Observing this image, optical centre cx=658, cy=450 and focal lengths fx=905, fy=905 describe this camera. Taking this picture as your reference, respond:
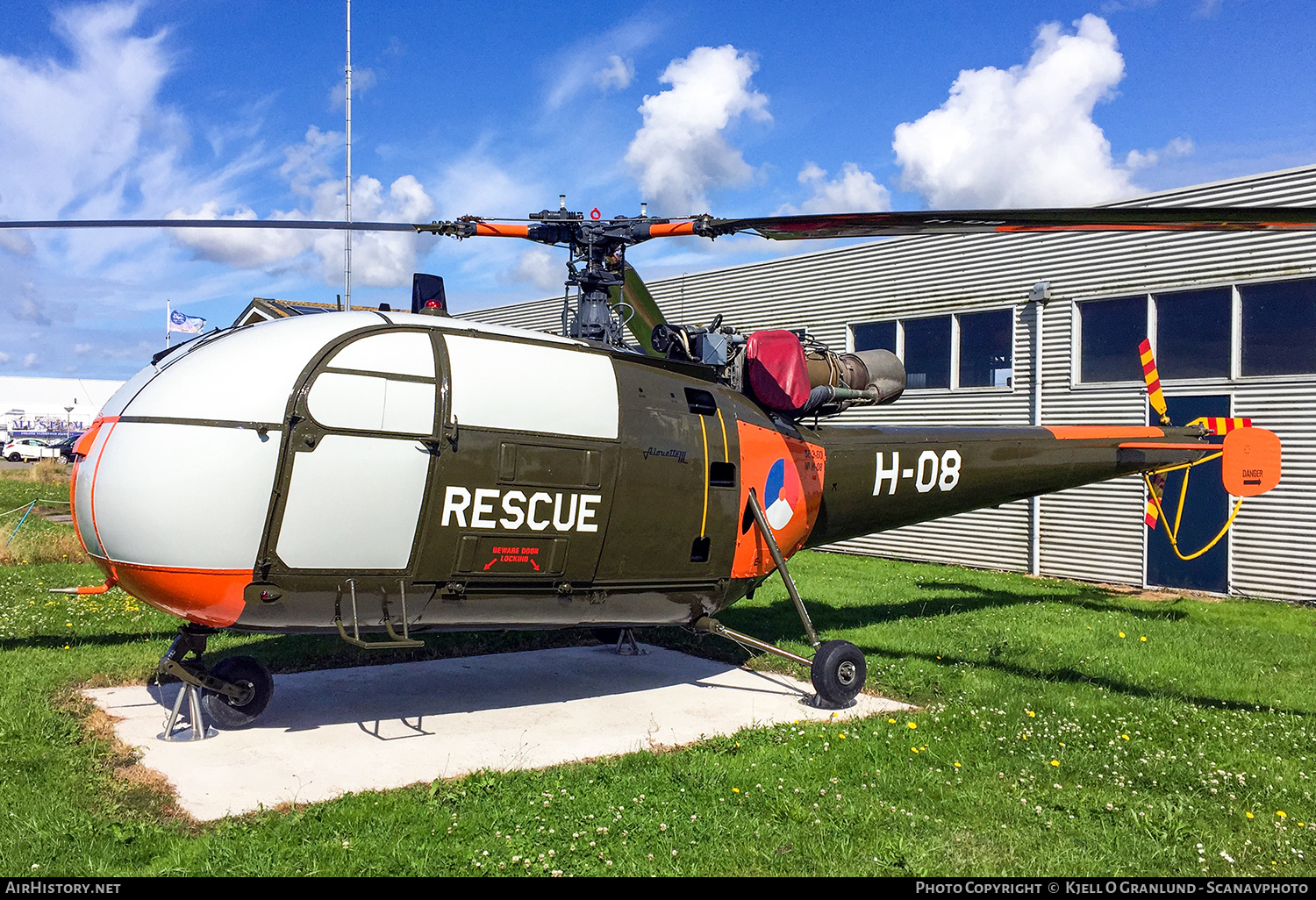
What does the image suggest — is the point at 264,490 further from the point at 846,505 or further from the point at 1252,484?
the point at 1252,484

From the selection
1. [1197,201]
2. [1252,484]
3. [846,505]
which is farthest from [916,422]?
[846,505]

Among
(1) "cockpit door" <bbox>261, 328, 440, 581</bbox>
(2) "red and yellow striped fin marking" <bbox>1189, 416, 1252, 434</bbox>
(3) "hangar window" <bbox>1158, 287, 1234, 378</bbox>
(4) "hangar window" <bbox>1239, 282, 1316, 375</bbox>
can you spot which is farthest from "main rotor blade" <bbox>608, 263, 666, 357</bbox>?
(4) "hangar window" <bbox>1239, 282, 1316, 375</bbox>

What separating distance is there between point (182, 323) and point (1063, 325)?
27.8 meters

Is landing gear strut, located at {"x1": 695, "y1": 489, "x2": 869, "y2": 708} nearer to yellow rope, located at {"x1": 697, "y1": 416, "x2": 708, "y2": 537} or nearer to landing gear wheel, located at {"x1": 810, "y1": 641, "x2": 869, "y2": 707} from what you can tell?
landing gear wheel, located at {"x1": 810, "y1": 641, "x2": 869, "y2": 707}

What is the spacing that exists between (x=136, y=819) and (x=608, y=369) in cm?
430

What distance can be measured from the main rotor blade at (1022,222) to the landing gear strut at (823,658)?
2.34 m

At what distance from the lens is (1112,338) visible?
15.1 meters

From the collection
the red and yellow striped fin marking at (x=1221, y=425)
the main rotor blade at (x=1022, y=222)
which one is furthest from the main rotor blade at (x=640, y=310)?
the red and yellow striped fin marking at (x=1221, y=425)

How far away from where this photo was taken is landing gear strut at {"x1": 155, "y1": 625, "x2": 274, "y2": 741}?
21.7 feet

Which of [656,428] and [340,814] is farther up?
[656,428]

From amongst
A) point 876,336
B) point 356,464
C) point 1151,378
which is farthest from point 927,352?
point 356,464

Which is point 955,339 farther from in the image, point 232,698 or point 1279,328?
point 232,698

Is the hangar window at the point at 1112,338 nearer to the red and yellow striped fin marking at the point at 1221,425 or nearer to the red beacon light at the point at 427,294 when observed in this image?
the red and yellow striped fin marking at the point at 1221,425

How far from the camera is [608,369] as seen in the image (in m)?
7.23
